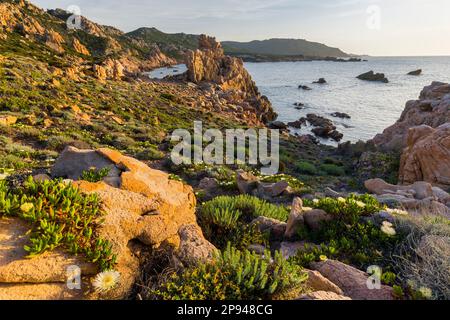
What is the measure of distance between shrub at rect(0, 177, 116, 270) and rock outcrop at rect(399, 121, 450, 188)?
17041 mm

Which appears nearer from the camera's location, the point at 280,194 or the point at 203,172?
the point at 280,194

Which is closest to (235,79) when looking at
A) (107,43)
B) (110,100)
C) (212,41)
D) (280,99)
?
(280,99)

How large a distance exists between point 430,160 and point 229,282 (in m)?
16.9

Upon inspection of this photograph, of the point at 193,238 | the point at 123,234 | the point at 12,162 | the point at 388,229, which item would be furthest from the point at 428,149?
the point at 12,162

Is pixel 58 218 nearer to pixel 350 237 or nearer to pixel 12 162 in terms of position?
pixel 350 237

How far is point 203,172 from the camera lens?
45.0ft

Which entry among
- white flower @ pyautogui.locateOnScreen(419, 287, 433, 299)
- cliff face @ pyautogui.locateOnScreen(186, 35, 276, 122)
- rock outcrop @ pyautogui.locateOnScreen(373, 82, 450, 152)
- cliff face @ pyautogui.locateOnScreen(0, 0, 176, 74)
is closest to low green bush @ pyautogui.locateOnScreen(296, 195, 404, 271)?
white flower @ pyautogui.locateOnScreen(419, 287, 433, 299)

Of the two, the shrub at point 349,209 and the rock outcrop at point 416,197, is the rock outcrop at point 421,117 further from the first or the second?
the shrub at point 349,209

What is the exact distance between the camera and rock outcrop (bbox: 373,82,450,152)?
78.3 ft

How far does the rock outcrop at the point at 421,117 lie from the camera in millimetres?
23870

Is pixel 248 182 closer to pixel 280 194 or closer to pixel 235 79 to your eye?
pixel 280 194

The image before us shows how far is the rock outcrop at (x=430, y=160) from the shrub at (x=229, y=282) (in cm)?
1578

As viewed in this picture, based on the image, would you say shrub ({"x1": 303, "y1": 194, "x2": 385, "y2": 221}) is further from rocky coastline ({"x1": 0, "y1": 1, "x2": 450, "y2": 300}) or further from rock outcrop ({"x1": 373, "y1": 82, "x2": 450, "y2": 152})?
rock outcrop ({"x1": 373, "y1": 82, "x2": 450, "y2": 152})
